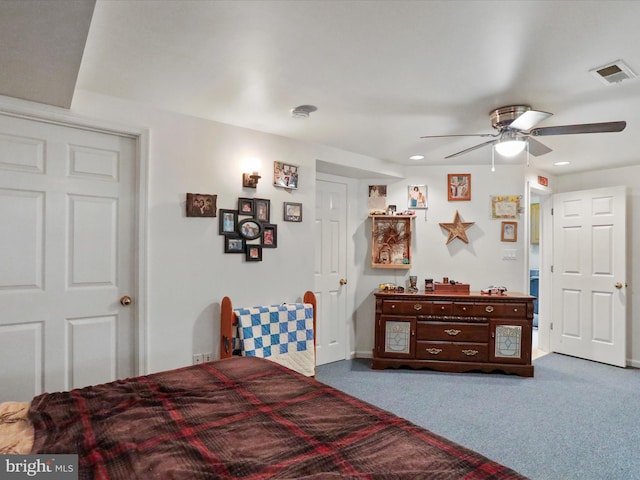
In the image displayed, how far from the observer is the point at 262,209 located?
3225 mm

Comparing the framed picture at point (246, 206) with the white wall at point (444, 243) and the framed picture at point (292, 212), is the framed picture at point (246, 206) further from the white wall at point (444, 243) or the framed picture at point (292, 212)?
the white wall at point (444, 243)

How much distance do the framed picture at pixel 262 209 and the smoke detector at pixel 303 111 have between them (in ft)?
2.57

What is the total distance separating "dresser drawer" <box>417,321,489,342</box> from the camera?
3832 millimetres

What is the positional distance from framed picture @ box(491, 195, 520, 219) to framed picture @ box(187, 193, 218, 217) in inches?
123

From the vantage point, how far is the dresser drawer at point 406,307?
3910mm

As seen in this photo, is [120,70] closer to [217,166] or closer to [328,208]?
[217,166]

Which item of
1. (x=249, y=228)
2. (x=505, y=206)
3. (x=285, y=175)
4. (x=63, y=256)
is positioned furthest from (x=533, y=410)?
(x=63, y=256)

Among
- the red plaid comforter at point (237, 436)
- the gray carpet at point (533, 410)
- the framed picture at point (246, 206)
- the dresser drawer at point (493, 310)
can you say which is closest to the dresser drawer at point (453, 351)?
the gray carpet at point (533, 410)

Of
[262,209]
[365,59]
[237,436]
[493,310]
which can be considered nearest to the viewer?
[237,436]

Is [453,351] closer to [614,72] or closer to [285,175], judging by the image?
[285,175]

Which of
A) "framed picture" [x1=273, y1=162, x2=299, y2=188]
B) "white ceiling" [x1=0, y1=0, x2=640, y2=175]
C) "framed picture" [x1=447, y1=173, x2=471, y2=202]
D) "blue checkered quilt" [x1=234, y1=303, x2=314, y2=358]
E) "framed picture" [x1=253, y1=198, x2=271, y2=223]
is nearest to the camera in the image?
"white ceiling" [x1=0, y1=0, x2=640, y2=175]

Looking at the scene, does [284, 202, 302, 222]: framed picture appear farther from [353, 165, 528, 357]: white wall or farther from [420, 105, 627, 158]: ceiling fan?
[420, 105, 627, 158]: ceiling fan

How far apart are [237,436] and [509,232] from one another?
157 inches

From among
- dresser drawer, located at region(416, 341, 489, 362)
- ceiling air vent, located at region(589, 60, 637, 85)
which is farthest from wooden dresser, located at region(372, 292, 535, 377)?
ceiling air vent, located at region(589, 60, 637, 85)
